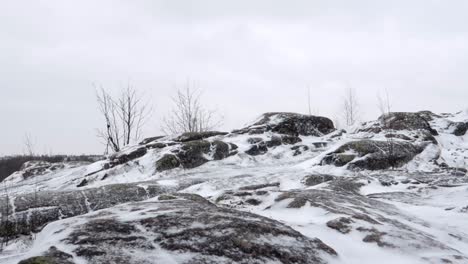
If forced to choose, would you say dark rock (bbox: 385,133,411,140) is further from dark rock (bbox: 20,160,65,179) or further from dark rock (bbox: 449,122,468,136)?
dark rock (bbox: 20,160,65,179)

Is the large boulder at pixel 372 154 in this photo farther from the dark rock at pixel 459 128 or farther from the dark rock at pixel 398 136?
the dark rock at pixel 459 128

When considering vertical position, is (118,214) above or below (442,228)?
above

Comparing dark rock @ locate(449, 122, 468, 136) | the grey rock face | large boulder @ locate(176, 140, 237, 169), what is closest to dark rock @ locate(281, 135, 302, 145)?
large boulder @ locate(176, 140, 237, 169)

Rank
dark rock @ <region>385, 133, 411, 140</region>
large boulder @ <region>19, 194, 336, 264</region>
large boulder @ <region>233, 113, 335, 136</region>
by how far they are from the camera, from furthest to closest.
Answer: large boulder @ <region>233, 113, 335, 136</region> < dark rock @ <region>385, 133, 411, 140</region> < large boulder @ <region>19, 194, 336, 264</region>

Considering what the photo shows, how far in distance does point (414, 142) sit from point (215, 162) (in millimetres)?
7759

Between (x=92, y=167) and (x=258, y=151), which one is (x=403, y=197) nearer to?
Answer: (x=258, y=151)

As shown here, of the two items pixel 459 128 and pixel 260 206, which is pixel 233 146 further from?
pixel 260 206

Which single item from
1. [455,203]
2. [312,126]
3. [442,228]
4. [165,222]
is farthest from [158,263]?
[312,126]

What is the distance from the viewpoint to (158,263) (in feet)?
12.0

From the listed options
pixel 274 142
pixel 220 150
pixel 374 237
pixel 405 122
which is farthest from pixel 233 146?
pixel 374 237

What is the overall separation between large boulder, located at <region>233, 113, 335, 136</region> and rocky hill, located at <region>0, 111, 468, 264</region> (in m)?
1.01

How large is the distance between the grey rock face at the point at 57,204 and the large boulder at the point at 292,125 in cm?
1023

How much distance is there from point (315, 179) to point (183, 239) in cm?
823

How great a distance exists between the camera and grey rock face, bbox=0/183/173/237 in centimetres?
820
